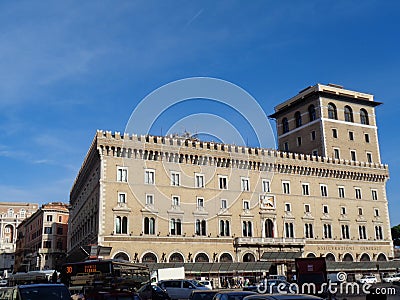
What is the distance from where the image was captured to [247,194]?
5494 centimetres

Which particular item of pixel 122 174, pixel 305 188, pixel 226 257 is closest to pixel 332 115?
pixel 305 188

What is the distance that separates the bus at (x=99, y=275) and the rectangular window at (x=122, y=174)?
19.8 m

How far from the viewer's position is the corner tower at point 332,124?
6488 centimetres

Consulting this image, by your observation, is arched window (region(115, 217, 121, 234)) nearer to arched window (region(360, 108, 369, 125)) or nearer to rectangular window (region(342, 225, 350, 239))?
rectangular window (region(342, 225, 350, 239))

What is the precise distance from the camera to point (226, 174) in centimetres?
5428

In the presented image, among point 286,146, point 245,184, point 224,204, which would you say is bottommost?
point 224,204

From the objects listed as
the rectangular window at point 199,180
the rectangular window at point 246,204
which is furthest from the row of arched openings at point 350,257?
the rectangular window at point 199,180

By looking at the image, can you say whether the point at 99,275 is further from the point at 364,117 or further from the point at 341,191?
the point at 364,117

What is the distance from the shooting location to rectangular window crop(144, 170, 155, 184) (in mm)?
49781

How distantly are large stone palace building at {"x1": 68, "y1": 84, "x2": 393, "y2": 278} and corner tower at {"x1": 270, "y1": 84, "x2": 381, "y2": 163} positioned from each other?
15 centimetres

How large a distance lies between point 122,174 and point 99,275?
23.2 meters

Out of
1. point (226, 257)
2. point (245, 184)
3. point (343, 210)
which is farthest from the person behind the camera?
point (343, 210)

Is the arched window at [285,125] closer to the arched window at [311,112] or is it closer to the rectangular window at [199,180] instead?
the arched window at [311,112]

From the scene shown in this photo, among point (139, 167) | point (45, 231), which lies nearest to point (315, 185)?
point (139, 167)
